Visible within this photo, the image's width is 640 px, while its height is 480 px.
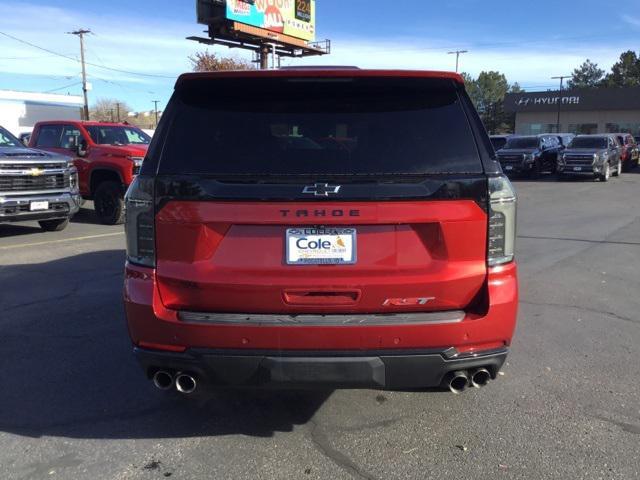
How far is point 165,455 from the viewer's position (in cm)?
320

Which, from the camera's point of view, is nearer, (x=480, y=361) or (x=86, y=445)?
(x=480, y=361)

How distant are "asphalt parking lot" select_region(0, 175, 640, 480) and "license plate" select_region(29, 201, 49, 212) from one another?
4601 mm

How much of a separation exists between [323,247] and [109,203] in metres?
10.4

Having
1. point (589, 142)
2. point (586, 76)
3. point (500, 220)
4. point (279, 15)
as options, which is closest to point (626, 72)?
point (586, 76)

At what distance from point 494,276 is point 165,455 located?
2016mm

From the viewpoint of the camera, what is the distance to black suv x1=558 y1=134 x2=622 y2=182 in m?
23.6

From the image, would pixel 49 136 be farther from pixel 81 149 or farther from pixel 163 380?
pixel 163 380

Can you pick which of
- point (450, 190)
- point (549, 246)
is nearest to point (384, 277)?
point (450, 190)

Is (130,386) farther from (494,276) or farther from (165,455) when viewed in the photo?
(494,276)

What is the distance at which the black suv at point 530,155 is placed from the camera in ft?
84.6

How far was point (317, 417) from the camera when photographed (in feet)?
11.9

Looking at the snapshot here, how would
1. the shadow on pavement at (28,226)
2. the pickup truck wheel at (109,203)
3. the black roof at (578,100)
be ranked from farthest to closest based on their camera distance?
1. the black roof at (578,100)
2. the pickup truck wheel at (109,203)
3. the shadow on pavement at (28,226)

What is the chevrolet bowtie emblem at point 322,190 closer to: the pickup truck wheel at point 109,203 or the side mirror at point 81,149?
the pickup truck wheel at point 109,203

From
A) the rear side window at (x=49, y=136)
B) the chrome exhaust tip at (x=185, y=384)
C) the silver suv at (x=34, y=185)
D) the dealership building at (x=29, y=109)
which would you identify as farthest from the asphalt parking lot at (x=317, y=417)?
the dealership building at (x=29, y=109)
